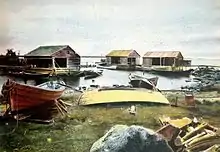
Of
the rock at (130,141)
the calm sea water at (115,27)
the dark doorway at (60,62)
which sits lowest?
the rock at (130,141)

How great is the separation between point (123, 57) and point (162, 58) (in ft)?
0.68

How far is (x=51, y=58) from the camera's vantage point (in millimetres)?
1879

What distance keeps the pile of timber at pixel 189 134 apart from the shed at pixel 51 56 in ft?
1.87

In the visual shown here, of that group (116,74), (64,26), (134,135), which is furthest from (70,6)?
(134,135)

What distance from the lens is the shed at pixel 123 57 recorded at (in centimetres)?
190

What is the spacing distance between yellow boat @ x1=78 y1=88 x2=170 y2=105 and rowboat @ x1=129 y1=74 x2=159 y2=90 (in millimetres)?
21

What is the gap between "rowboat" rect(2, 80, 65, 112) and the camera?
1815mm

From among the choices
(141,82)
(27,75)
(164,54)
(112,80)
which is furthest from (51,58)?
(164,54)

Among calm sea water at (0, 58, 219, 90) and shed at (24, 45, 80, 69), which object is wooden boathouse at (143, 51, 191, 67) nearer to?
calm sea water at (0, 58, 219, 90)

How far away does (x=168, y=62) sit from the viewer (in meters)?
1.93

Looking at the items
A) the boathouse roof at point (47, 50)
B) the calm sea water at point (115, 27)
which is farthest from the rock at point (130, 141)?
the boathouse roof at point (47, 50)

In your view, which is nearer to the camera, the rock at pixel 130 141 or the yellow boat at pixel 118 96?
the rock at pixel 130 141

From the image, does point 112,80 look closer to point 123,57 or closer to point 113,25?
point 123,57

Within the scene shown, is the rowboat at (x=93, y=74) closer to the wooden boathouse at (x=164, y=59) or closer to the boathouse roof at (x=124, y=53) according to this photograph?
the boathouse roof at (x=124, y=53)
